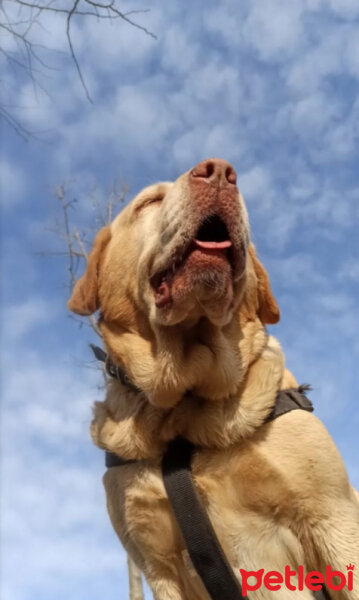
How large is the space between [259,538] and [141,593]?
6328 mm

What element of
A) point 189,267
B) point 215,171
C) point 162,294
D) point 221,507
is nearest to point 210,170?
→ point 215,171

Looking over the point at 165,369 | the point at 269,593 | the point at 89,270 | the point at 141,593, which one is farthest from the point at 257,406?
the point at 141,593

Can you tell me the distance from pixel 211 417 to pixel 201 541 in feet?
1.97

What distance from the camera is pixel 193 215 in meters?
2.82

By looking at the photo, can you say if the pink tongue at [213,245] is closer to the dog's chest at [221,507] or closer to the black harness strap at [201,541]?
the dog's chest at [221,507]

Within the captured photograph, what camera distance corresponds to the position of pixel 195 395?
10.1 feet

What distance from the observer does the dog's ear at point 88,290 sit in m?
3.50

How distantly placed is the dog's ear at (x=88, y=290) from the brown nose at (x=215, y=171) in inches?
43.4

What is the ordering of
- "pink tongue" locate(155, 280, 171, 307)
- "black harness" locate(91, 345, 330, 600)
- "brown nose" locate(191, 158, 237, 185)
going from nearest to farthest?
"black harness" locate(91, 345, 330, 600)
"brown nose" locate(191, 158, 237, 185)
"pink tongue" locate(155, 280, 171, 307)

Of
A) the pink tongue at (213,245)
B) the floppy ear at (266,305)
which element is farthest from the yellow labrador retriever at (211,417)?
the floppy ear at (266,305)

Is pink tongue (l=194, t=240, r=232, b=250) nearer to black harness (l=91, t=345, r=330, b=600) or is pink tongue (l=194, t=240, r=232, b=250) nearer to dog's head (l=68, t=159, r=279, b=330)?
dog's head (l=68, t=159, r=279, b=330)

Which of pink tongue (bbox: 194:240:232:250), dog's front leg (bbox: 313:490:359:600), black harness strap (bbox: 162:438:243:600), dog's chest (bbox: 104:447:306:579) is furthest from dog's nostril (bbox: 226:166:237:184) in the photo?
dog's front leg (bbox: 313:490:359:600)

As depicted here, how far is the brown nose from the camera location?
111 inches

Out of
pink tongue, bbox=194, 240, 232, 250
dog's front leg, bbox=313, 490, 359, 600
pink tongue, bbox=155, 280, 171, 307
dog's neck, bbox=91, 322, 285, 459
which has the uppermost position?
pink tongue, bbox=194, 240, 232, 250
